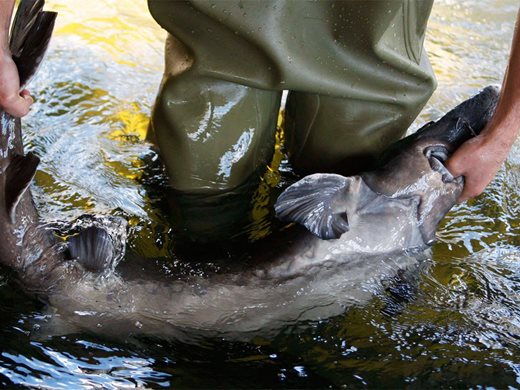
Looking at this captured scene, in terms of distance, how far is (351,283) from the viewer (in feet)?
8.89

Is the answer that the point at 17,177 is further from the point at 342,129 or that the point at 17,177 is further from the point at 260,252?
the point at 342,129

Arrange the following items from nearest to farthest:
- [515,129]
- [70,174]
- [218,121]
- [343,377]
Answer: [343,377] → [515,129] → [218,121] → [70,174]

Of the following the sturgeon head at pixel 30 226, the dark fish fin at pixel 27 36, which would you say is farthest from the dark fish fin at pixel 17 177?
the dark fish fin at pixel 27 36

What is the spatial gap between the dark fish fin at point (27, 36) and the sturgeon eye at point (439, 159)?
5.02 feet

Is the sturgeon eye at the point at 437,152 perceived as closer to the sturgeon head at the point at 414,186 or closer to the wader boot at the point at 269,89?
the sturgeon head at the point at 414,186

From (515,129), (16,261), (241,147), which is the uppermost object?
(515,129)

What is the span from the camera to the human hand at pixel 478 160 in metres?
2.61

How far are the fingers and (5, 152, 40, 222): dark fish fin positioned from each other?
167 mm

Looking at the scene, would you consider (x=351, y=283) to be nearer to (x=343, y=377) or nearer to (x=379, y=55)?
(x=343, y=377)

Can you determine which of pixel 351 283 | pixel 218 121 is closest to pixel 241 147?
pixel 218 121

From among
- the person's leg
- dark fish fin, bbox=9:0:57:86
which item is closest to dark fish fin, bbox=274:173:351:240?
the person's leg

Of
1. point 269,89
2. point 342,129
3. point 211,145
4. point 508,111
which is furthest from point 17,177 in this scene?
point 508,111

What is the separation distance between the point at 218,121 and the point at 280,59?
17.5 inches

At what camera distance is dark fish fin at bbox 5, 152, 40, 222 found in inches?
93.2
